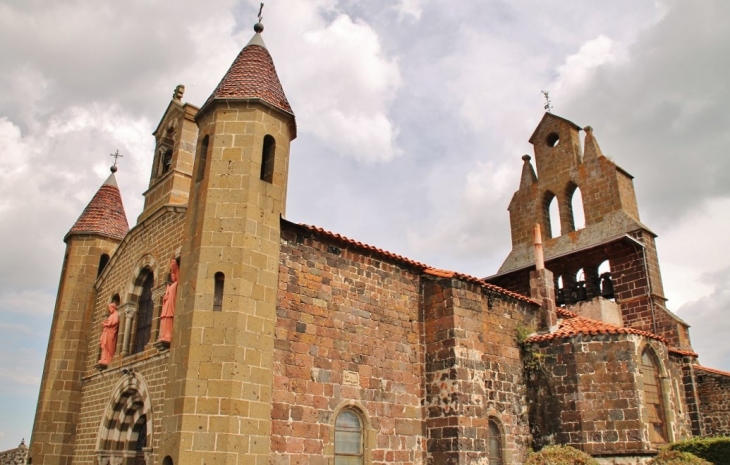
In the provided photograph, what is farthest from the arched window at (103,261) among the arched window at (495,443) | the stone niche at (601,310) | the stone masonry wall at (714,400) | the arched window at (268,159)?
the stone masonry wall at (714,400)

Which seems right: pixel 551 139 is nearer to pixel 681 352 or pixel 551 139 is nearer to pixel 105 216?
pixel 681 352

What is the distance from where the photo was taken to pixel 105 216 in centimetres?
1912

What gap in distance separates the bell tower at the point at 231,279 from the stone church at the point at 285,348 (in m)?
0.03

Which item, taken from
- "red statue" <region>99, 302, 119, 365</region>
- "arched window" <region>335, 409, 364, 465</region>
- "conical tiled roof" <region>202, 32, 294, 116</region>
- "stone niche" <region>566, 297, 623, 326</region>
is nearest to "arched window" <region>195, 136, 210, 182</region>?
"conical tiled roof" <region>202, 32, 294, 116</region>

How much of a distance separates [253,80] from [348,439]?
8065 millimetres

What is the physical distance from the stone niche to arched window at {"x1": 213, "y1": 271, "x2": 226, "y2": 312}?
13711mm

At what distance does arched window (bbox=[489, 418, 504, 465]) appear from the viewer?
45.5ft

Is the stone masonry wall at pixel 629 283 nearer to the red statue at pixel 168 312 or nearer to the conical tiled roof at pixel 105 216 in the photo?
the red statue at pixel 168 312

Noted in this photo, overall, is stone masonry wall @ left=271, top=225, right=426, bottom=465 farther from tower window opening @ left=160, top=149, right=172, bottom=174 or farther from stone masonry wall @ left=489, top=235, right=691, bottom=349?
stone masonry wall @ left=489, top=235, right=691, bottom=349

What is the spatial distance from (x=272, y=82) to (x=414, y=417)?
8426 mm

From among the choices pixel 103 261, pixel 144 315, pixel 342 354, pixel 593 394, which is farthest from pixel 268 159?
pixel 593 394

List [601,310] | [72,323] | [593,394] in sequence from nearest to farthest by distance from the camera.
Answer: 1. [593,394]
2. [72,323]
3. [601,310]

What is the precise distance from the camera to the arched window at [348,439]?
11688 millimetres

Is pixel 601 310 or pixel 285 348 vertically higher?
pixel 601 310
